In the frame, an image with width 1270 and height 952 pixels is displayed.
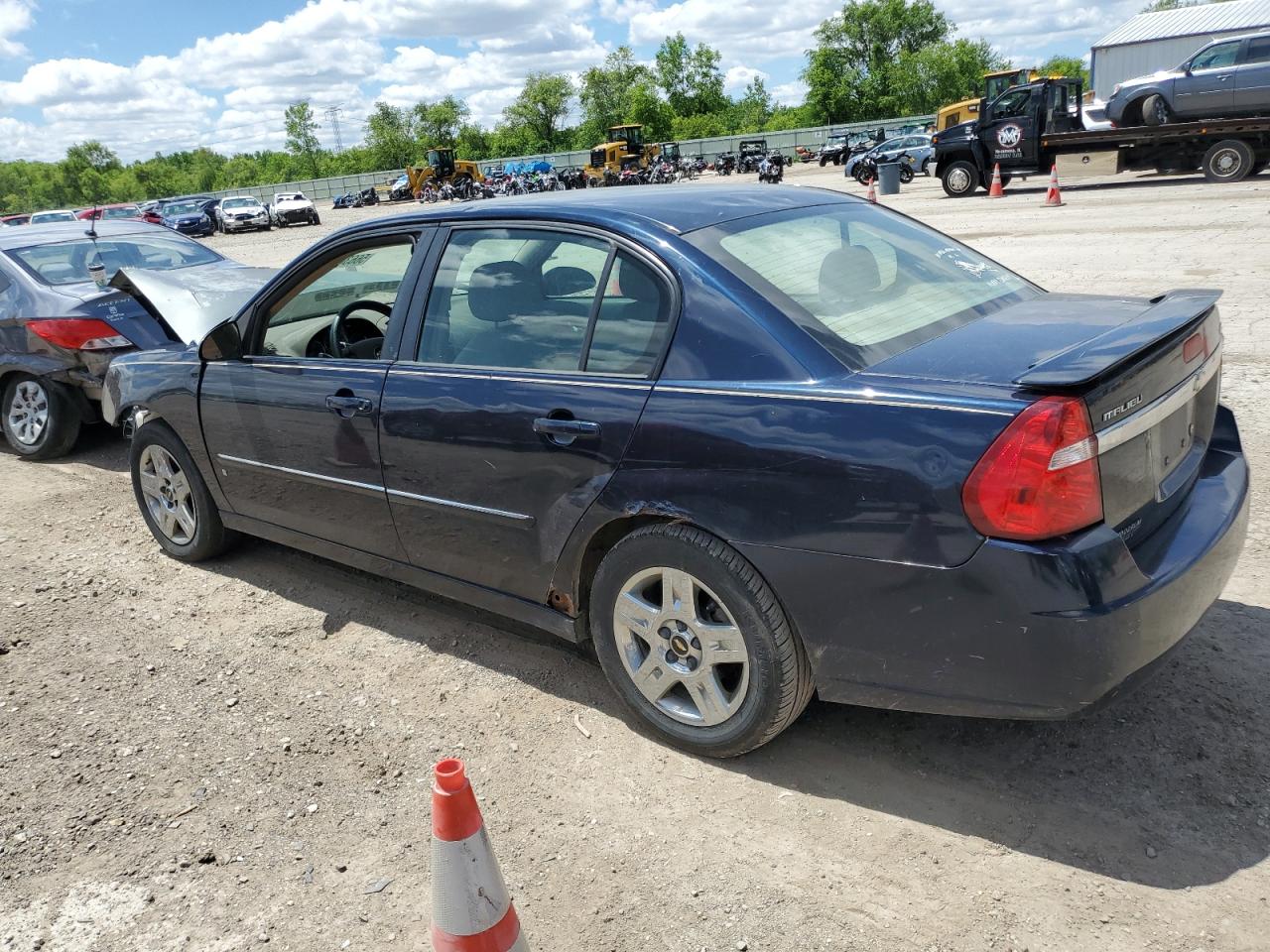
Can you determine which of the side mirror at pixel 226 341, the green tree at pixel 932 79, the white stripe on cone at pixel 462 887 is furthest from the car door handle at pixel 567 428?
the green tree at pixel 932 79

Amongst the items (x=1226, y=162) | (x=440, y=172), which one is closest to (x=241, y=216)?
(x=440, y=172)

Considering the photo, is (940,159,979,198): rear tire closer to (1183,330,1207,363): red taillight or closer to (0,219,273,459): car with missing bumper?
(0,219,273,459): car with missing bumper

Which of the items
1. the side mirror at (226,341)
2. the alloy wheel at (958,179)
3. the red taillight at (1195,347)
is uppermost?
the side mirror at (226,341)

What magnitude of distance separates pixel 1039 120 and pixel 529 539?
2364cm

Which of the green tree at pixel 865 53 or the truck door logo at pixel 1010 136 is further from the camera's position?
the green tree at pixel 865 53

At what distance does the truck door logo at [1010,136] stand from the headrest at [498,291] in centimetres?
2287

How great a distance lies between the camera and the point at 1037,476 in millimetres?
2373

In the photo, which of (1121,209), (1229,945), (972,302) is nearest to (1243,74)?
(1121,209)

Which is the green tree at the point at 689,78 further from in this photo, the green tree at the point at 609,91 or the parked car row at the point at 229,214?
the parked car row at the point at 229,214

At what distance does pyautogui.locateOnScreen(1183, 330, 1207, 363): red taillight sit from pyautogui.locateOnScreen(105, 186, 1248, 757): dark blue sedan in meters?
0.01

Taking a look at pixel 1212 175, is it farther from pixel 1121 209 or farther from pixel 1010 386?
pixel 1010 386

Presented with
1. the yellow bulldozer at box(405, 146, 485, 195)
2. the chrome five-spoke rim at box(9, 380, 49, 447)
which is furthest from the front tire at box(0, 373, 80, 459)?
the yellow bulldozer at box(405, 146, 485, 195)

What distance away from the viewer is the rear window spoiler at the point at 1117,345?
240cm

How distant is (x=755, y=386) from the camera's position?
9.14 feet
